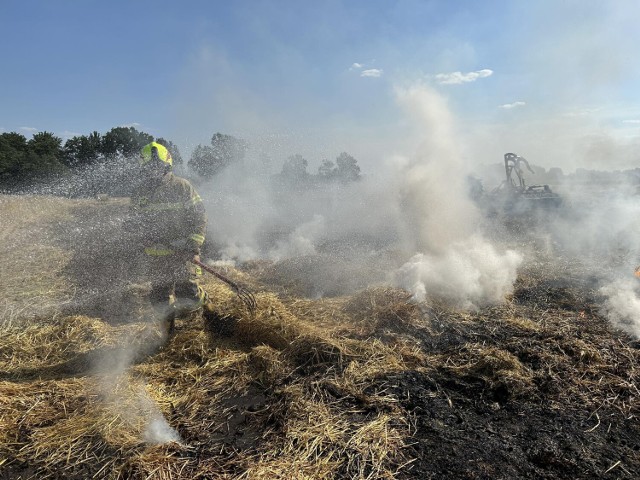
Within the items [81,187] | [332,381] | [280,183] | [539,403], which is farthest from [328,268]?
[81,187]

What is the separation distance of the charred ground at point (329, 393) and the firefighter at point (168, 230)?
0.41 metres

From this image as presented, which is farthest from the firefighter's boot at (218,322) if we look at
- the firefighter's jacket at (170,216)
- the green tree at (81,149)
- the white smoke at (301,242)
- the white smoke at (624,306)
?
the green tree at (81,149)

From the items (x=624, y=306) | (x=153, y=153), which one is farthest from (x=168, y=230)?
(x=624, y=306)

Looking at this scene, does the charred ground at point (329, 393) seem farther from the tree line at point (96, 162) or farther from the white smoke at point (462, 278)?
the tree line at point (96, 162)

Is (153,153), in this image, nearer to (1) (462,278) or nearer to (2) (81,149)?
(1) (462,278)

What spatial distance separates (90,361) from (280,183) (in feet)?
46.4

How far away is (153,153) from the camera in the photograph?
472 centimetres

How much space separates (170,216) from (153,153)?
0.80 metres

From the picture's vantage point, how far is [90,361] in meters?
4.22

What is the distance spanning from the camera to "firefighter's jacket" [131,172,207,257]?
4770 mm

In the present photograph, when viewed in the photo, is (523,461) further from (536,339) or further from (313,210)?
(313,210)

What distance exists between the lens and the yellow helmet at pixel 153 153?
4.72 metres

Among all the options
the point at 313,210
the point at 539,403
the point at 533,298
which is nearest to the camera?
the point at 539,403

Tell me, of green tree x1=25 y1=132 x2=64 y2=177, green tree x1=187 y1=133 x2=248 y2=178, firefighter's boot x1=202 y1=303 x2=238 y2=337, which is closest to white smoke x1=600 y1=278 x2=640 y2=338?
firefighter's boot x1=202 y1=303 x2=238 y2=337
